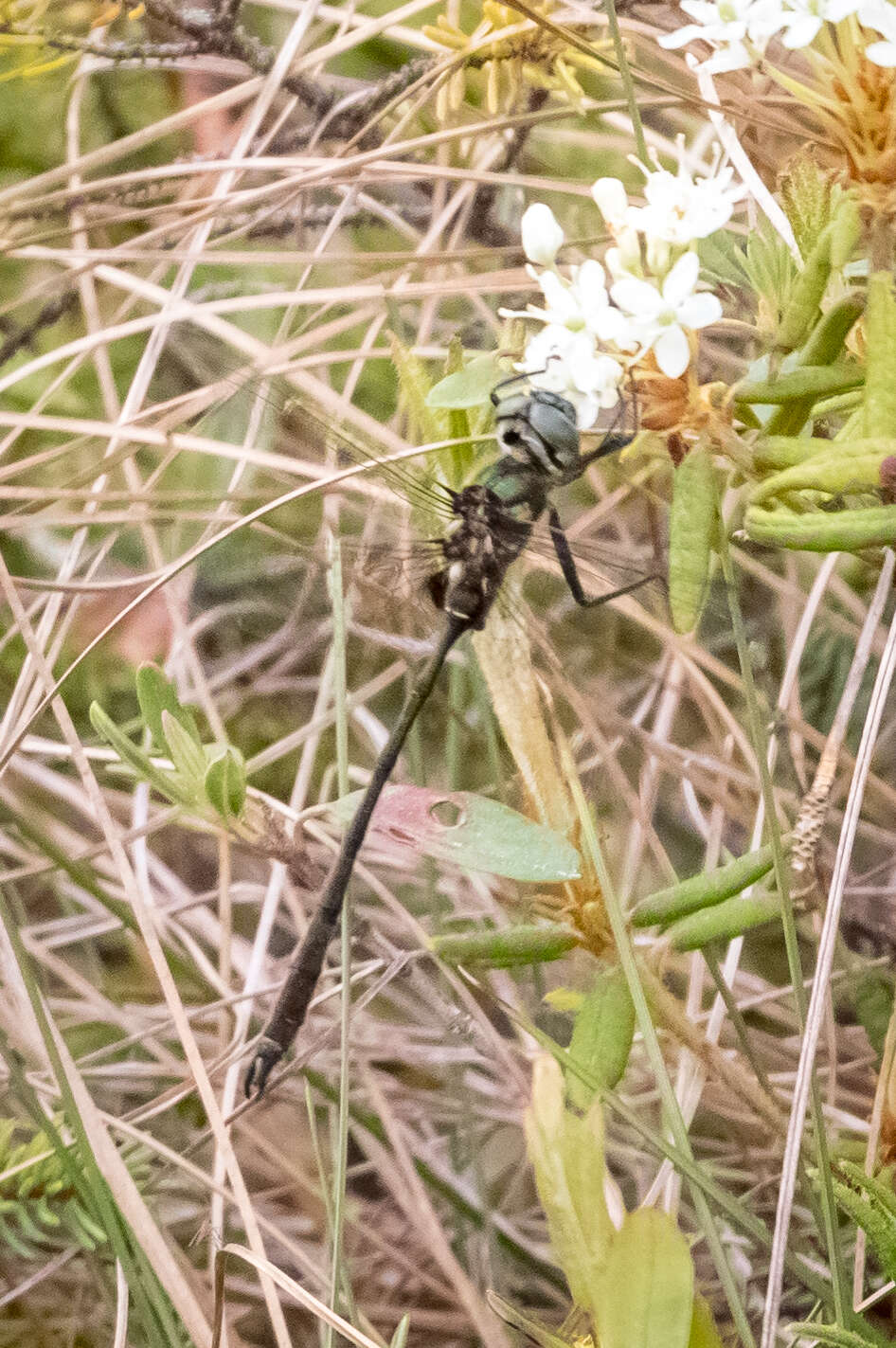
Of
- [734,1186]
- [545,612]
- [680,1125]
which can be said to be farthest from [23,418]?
[734,1186]

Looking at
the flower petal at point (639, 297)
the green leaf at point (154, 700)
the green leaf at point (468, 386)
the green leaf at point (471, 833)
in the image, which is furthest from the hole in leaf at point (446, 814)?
the flower petal at point (639, 297)

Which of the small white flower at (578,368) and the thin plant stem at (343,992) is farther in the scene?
the thin plant stem at (343,992)

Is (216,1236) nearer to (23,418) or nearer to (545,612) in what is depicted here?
(545,612)

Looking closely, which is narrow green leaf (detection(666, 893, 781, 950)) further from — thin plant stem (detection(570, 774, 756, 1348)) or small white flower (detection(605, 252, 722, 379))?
small white flower (detection(605, 252, 722, 379))

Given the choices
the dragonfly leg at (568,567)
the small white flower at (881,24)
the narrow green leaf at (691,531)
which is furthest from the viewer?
the dragonfly leg at (568,567)

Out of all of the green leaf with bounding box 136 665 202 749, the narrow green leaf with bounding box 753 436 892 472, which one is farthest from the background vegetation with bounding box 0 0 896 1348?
the narrow green leaf with bounding box 753 436 892 472

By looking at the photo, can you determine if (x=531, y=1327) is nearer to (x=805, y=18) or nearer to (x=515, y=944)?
(x=515, y=944)

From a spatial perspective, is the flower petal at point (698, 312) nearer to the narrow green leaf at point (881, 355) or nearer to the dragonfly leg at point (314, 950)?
the narrow green leaf at point (881, 355)

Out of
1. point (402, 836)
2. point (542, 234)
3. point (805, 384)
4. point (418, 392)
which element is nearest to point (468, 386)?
point (418, 392)
